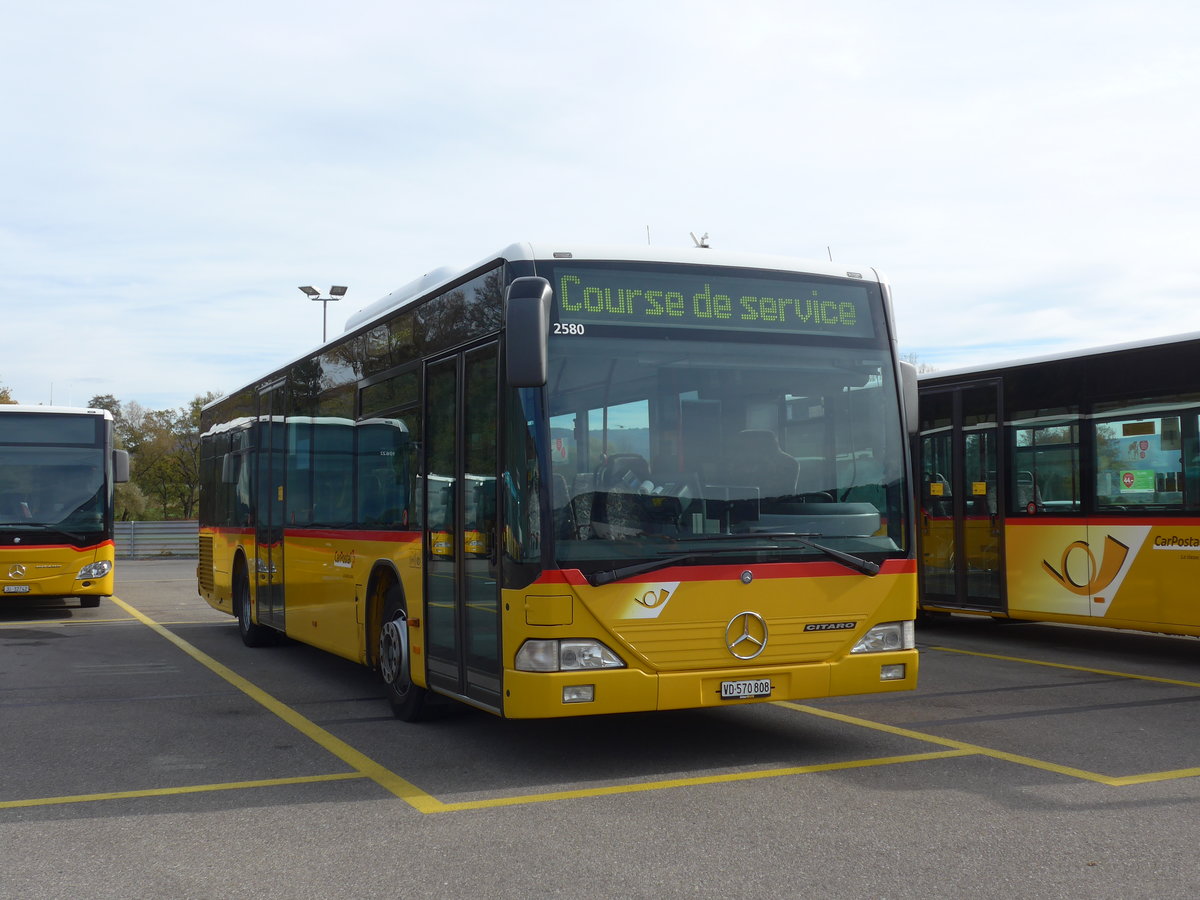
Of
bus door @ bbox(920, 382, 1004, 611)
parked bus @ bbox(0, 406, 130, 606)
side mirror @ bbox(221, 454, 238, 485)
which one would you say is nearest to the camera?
bus door @ bbox(920, 382, 1004, 611)

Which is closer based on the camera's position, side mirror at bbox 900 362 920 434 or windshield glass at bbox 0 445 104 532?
side mirror at bbox 900 362 920 434

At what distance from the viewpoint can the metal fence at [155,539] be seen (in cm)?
4256

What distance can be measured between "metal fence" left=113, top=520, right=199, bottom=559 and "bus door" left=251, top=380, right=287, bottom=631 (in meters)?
30.8

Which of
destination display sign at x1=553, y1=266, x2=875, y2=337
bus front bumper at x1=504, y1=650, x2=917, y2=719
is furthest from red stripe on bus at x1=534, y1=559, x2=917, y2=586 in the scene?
destination display sign at x1=553, y1=266, x2=875, y2=337

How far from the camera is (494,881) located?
16.9 ft

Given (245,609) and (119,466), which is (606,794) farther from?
(119,466)

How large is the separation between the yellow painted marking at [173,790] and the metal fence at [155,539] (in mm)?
37499

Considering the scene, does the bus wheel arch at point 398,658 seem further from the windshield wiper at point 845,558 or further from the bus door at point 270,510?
the bus door at point 270,510

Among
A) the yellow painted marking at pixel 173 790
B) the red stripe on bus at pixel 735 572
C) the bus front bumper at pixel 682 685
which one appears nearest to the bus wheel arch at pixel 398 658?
the yellow painted marking at pixel 173 790

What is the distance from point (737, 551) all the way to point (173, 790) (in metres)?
3.35

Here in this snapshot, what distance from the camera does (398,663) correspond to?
9070 mm

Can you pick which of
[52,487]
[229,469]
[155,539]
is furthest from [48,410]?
[155,539]

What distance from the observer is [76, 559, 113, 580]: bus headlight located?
18562 mm

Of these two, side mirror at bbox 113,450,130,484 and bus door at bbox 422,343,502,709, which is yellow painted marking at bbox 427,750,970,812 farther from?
side mirror at bbox 113,450,130,484
